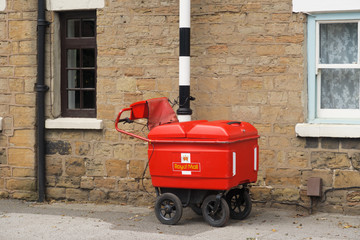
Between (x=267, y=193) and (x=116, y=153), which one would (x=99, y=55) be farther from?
(x=267, y=193)

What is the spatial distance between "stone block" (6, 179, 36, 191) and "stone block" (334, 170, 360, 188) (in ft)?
14.2

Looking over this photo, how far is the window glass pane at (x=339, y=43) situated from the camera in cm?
872

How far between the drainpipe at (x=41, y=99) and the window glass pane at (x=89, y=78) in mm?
562

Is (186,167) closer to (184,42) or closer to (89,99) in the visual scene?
(184,42)

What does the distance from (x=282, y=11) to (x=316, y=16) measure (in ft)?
1.43

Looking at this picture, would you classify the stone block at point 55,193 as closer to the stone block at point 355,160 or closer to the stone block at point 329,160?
the stone block at point 329,160

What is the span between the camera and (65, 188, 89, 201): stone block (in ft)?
31.9

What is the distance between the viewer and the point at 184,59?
29.1 feet

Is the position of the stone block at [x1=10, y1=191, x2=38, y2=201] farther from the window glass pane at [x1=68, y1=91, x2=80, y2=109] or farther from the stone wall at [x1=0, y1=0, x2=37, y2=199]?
the window glass pane at [x1=68, y1=91, x2=80, y2=109]

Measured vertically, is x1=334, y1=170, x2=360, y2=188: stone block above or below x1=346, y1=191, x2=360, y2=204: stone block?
above

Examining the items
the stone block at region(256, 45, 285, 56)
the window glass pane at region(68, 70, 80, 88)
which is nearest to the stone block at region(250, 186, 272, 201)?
the stone block at region(256, 45, 285, 56)

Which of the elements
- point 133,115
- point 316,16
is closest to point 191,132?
point 133,115

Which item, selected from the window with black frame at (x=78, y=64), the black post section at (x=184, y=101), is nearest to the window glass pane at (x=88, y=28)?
the window with black frame at (x=78, y=64)

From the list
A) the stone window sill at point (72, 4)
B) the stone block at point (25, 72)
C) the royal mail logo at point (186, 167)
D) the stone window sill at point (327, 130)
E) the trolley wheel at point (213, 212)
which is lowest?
the trolley wheel at point (213, 212)
